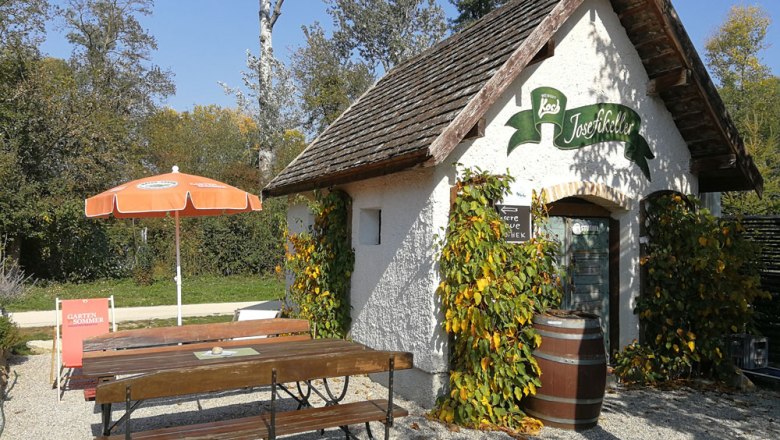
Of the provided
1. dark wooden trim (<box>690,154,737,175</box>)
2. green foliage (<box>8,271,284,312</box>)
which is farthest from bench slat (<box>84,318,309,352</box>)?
green foliage (<box>8,271,284,312</box>)

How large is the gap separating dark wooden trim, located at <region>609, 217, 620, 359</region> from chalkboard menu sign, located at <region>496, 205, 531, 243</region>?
186cm

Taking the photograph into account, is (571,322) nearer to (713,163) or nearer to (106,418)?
(713,163)

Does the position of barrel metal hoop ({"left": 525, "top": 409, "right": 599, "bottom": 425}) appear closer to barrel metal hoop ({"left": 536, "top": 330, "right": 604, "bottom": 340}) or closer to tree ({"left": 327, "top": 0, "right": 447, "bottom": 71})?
barrel metal hoop ({"left": 536, "top": 330, "right": 604, "bottom": 340})

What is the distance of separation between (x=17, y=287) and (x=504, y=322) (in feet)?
39.3

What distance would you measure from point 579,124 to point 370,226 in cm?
304

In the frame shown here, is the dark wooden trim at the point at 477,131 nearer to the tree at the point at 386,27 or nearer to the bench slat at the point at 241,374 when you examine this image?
the bench slat at the point at 241,374

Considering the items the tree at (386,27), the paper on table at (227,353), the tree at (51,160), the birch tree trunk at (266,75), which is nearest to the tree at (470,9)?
the tree at (386,27)

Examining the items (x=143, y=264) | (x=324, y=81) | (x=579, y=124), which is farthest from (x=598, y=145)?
(x=324, y=81)

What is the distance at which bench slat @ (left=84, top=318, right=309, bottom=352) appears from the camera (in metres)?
5.65

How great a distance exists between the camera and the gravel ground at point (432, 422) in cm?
556

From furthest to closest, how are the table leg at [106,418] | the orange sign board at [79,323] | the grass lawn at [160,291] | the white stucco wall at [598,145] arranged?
1. the grass lawn at [160,291]
2. the orange sign board at [79,323]
3. the white stucco wall at [598,145]
4. the table leg at [106,418]

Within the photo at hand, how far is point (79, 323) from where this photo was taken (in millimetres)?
A: 7348

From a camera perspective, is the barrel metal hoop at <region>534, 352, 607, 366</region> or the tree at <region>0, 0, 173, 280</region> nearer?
the barrel metal hoop at <region>534, 352, 607, 366</region>

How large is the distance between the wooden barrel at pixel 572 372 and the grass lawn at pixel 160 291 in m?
9.59
